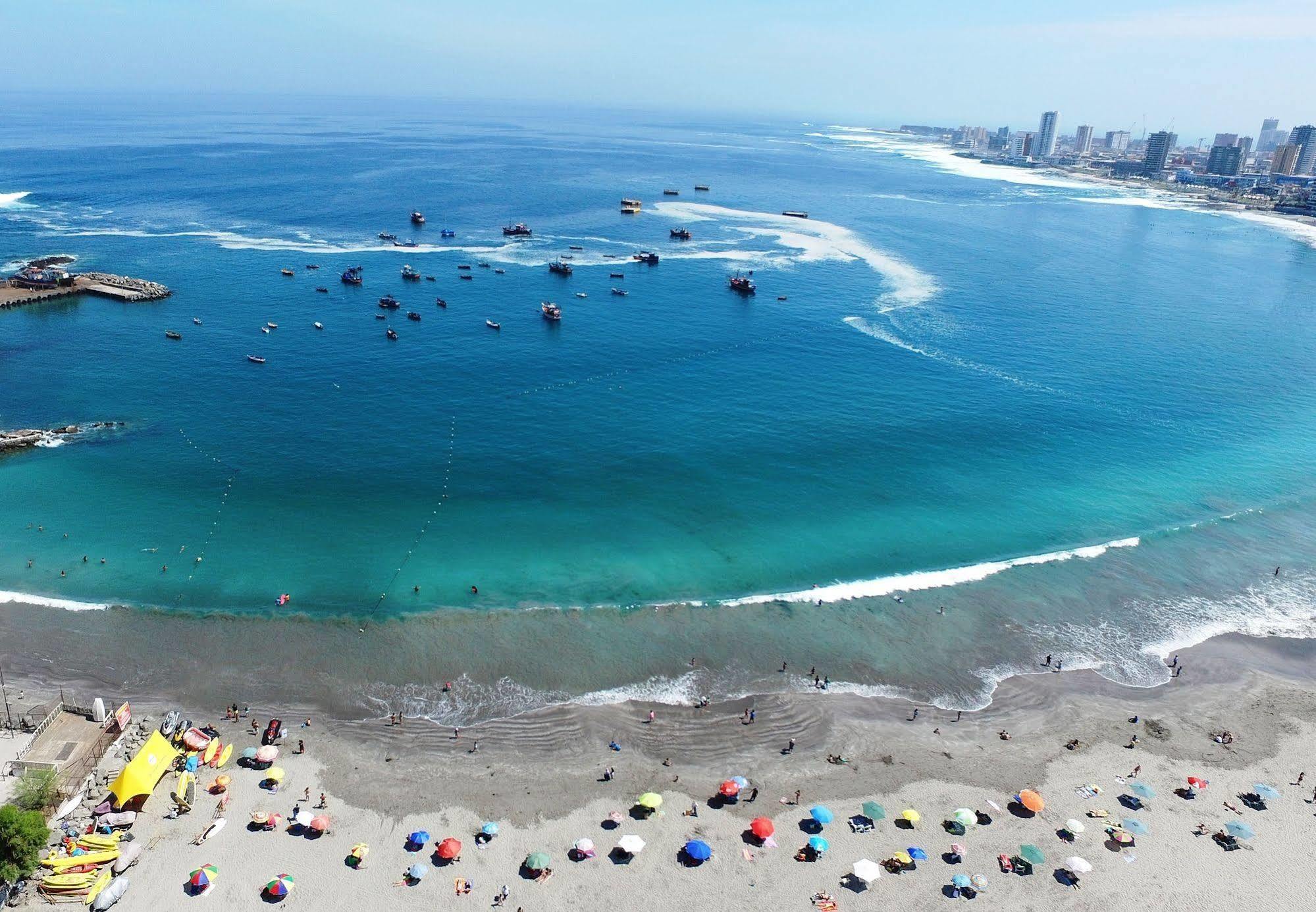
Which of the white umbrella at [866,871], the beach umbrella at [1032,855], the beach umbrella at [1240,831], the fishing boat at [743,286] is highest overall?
the fishing boat at [743,286]

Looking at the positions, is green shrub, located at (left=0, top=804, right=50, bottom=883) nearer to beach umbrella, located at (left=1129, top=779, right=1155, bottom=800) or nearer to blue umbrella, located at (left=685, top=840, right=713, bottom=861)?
blue umbrella, located at (left=685, top=840, right=713, bottom=861)

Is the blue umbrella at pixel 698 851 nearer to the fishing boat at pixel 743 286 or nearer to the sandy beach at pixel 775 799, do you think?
the sandy beach at pixel 775 799

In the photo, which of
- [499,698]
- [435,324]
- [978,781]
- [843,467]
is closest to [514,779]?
[499,698]

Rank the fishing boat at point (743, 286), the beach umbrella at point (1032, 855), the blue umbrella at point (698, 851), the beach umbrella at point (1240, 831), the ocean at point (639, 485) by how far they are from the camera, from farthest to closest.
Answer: the fishing boat at point (743, 286)
the ocean at point (639, 485)
the beach umbrella at point (1240, 831)
the beach umbrella at point (1032, 855)
the blue umbrella at point (698, 851)

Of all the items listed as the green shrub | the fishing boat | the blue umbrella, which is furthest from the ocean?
the green shrub

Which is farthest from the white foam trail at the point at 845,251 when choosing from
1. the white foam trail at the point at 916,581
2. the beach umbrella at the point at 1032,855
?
the beach umbrella at the point at 1032,855

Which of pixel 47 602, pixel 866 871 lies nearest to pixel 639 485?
pixel 866 871

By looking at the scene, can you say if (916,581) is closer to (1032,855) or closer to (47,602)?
(1032,855)
